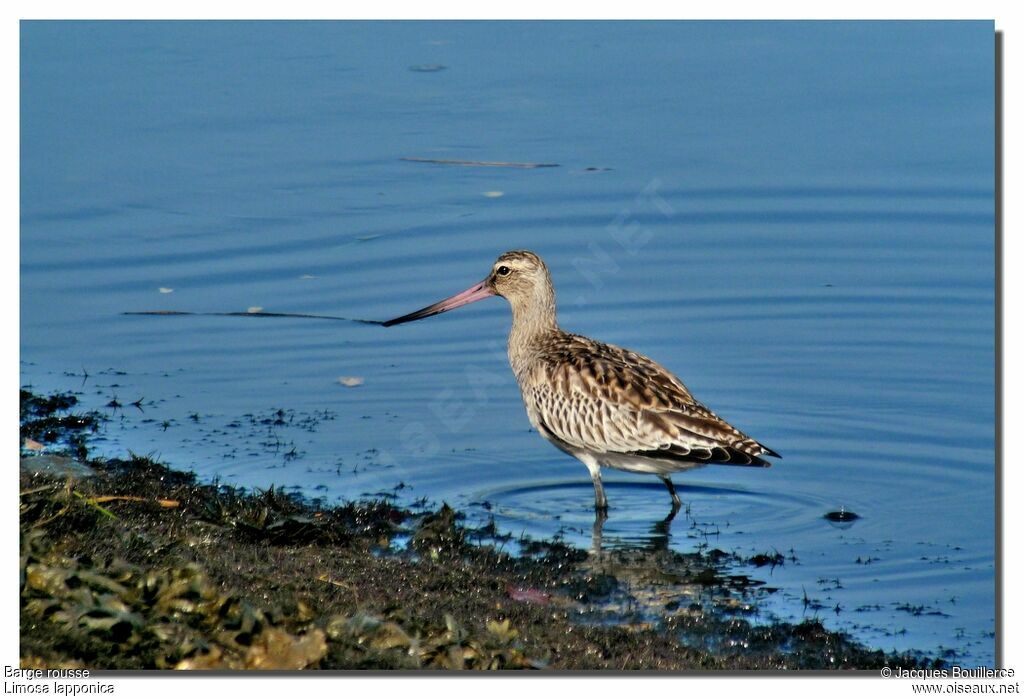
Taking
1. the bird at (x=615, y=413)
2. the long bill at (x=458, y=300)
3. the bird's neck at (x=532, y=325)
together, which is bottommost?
the bird at (x=615, y=413)

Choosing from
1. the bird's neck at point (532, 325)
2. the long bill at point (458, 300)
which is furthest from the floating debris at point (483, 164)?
the bird's neck at point (532, 325)

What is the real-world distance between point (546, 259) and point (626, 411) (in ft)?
11.5

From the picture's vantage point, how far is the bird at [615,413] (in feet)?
29.1

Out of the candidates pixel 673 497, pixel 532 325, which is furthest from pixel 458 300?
pixel 673 497

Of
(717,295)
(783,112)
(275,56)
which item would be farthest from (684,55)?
(275,56)

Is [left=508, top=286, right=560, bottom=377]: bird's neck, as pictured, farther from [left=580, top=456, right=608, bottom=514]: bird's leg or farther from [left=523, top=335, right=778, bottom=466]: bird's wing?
[left=580, top=456, right=608, bottom=514]: bird's leg

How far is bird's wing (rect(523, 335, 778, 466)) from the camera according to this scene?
883cm

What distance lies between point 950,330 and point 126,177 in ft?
23.8

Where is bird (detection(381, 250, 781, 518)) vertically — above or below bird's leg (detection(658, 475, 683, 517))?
above

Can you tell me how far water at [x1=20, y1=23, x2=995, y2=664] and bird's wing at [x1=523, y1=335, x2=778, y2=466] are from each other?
0.44 meters

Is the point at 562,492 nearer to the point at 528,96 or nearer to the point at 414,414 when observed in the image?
the point at 414,414

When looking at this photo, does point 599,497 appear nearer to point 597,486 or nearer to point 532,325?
point 597,486

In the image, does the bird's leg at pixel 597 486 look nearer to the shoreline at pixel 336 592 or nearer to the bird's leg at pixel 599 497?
the bird's leg at pixel 599 497

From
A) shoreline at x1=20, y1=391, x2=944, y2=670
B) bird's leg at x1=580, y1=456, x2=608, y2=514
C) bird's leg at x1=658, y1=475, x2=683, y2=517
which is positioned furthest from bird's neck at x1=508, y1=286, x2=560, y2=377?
shoreline at x1=20, y1=391, x2=944, y2=670
